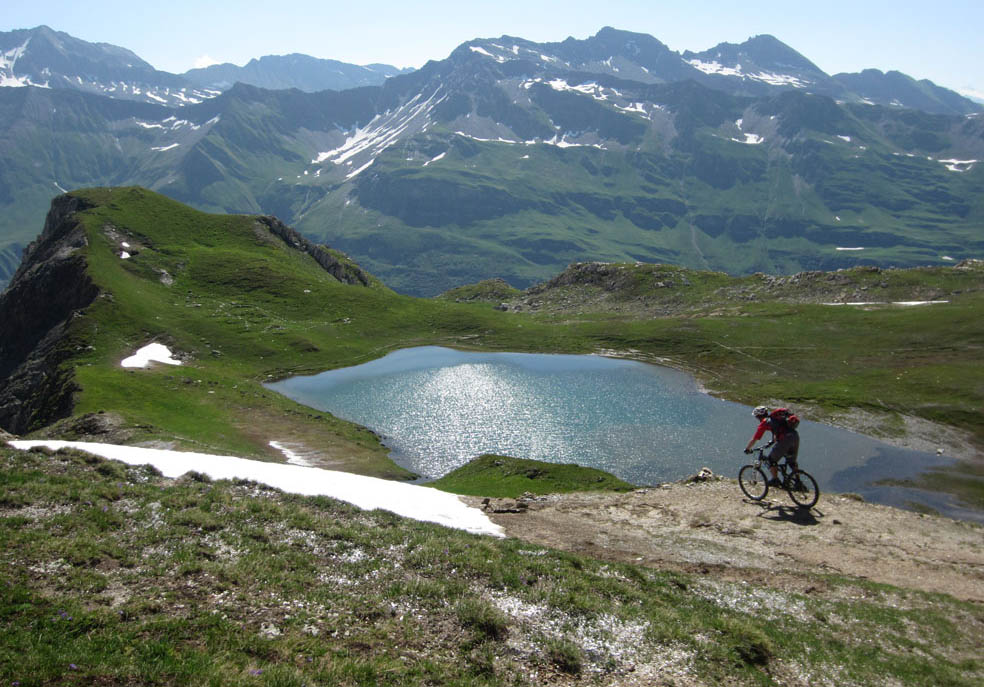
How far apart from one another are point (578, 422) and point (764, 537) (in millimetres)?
44545

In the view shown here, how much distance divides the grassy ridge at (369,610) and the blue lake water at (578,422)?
115ft

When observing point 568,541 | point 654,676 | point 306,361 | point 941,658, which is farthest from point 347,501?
point 306,361

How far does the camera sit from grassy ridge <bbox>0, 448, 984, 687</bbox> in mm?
14633

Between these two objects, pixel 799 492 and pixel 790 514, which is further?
pixel 799 492

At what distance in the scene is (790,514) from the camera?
33.8m

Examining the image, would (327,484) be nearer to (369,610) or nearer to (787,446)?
(369,610)

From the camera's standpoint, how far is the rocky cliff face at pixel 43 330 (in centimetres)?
7381

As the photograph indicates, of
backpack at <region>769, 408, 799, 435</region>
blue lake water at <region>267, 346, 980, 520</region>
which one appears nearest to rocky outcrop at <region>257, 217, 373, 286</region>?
blue lake water at <region>267, 346, 980, 520</region>

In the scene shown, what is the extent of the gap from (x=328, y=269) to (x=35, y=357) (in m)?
99.1

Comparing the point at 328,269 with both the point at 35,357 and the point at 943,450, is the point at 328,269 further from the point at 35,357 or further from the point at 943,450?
the point at 943,450

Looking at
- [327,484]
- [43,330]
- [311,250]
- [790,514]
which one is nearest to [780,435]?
[790,514]

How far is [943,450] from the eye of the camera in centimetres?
6606

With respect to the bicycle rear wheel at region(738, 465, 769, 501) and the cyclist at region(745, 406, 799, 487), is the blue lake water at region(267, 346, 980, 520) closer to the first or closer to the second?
the bicycle rear wheel at region(738, 465, 769, 501)

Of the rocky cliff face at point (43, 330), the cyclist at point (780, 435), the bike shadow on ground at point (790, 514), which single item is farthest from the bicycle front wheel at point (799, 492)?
the rocky cliff face at point (43, 330)
